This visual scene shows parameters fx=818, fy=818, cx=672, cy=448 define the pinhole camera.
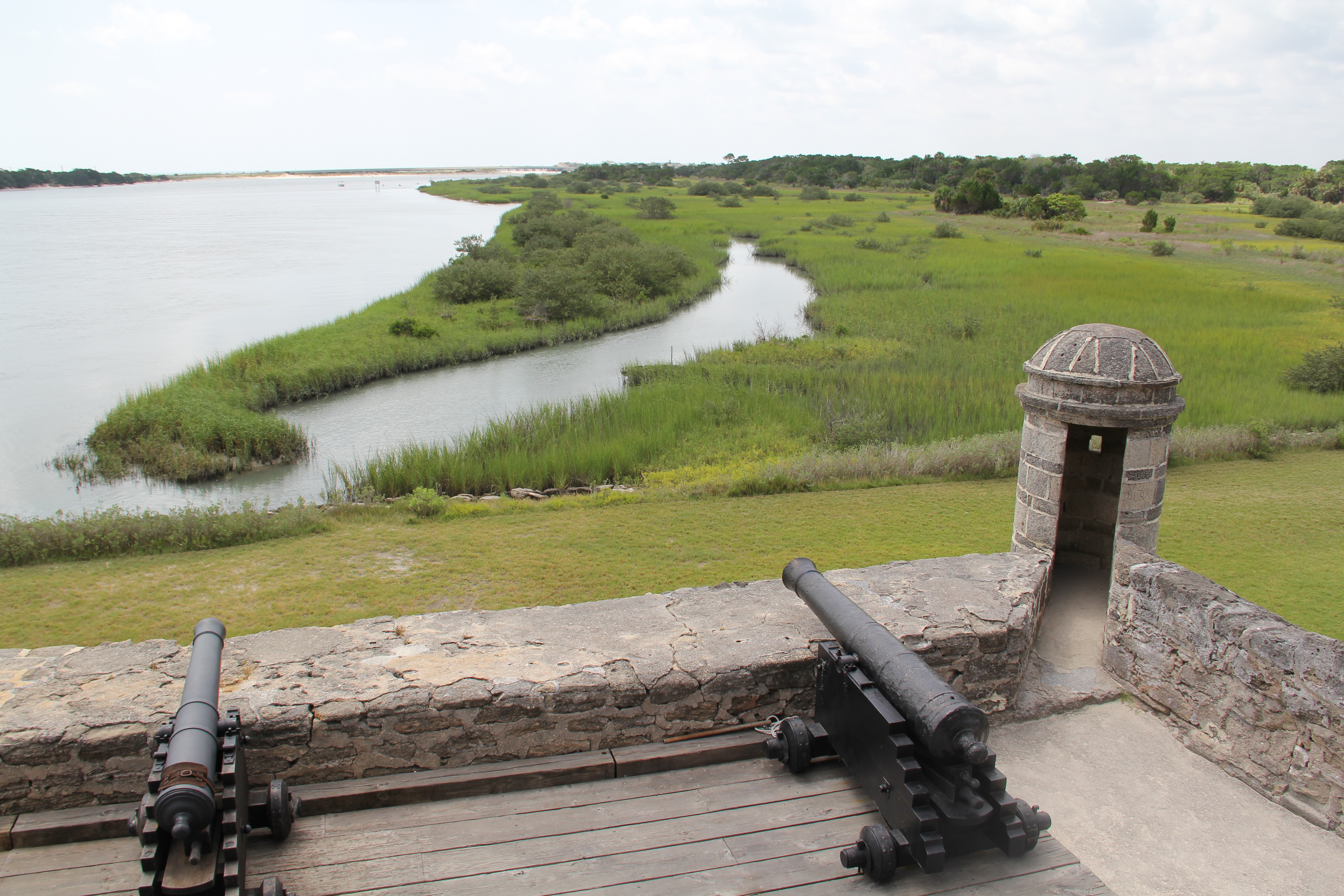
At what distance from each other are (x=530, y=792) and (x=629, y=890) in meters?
0.72

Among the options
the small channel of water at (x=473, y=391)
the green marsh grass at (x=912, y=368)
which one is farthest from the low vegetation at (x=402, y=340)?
the green marsh grass at (x=912, y=368)

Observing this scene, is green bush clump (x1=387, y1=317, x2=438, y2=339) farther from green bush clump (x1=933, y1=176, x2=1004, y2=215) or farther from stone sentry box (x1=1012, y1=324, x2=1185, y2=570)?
green bush clump (x1=933, y1=176, x2=1004, y2=215)

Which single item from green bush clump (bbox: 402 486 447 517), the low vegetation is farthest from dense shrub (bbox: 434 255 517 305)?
green bush clump (bbox: 402 486 447 517)

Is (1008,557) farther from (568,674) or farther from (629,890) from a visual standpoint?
(629,890)

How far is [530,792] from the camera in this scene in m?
3.52

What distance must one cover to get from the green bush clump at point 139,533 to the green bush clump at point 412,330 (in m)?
12.2

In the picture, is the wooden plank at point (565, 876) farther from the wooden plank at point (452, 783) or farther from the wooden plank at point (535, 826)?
the wooden plank at point (452, 783)

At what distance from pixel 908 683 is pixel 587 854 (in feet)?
4.60

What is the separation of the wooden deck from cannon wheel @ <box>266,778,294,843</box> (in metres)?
0.07

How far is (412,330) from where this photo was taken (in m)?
21.0

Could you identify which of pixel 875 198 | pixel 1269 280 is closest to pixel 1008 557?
pixel 1269 280

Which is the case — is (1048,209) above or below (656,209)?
above

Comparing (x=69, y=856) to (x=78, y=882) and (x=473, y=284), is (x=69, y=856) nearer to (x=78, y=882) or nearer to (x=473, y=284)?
(x=78, y=882)

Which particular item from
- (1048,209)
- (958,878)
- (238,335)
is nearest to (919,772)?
(958,878)
